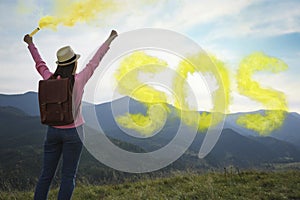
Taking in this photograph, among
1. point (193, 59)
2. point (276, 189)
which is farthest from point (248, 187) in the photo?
point (193, 59)

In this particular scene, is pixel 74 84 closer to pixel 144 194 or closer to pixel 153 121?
pixel 144 194

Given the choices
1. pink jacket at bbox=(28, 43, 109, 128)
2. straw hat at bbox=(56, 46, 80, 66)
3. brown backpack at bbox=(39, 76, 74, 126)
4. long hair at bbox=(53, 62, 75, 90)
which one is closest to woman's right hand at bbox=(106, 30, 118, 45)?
pink jacket at bbox=(28, 43, 109, 128)

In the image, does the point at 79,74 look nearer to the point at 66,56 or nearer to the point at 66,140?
the point at 66,56

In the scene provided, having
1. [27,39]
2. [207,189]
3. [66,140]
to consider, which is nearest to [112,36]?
[27,39]

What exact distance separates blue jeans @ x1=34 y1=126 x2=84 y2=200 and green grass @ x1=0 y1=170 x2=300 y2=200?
3.27 metres

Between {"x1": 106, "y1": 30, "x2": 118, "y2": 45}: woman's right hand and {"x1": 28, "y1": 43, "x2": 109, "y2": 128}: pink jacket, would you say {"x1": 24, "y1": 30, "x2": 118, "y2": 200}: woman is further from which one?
{"x1": 106, "y1": 30, "x2": 118, "y2": 45}: woman's right hand

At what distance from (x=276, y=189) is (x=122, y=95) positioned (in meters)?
4.98

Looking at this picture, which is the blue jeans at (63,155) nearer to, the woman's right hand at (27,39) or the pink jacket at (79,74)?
the pink jacket at (79,74)

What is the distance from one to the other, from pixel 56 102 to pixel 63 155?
84 centimetres

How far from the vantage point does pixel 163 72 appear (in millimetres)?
9406

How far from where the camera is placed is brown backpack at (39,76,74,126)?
456 centimetres

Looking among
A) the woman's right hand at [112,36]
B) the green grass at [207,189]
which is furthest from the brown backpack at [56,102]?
the green grass at [207,189]

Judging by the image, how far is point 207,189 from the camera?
799 centimetres

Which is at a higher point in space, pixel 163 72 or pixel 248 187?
pixel 163 72
